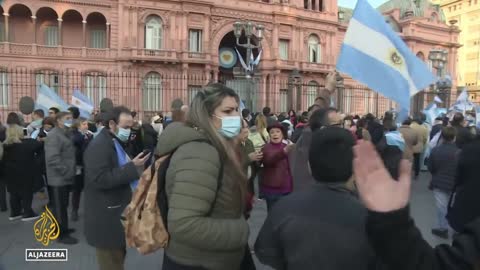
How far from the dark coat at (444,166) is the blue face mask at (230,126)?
4.68 meters

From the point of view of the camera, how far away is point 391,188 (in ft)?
4.07

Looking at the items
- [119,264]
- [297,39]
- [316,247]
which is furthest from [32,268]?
[297,39]

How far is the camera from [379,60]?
4336mm

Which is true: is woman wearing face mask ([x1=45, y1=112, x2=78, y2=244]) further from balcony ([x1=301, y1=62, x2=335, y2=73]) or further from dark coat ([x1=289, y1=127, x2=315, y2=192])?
balcony ([x1=301, y1=62, x2=335, y2=73])

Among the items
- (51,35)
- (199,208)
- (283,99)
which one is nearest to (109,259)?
(199,208)

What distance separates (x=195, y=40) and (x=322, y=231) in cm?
3044

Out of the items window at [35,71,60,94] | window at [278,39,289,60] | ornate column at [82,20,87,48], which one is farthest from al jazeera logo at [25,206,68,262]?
window at [278,39,289,60]

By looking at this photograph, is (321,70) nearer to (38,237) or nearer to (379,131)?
(379,131)

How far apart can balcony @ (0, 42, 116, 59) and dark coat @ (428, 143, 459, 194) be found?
26158 millimetres

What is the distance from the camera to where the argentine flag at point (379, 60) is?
13.7 feet

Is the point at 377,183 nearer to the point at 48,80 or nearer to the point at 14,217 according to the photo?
the point at 14,217

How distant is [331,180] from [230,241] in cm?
61

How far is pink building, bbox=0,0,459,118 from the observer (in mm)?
26969

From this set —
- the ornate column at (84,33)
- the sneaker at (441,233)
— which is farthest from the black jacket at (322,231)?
the ornate column at (84,33)
